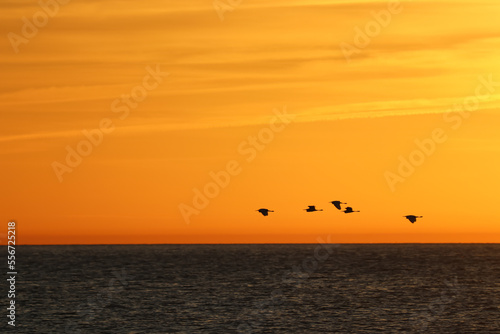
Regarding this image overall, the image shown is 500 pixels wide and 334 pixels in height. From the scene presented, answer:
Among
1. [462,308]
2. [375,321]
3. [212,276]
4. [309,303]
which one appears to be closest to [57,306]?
[309,303]

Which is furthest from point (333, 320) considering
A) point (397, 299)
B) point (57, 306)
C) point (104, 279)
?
point (104, 279)

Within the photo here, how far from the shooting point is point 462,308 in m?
110

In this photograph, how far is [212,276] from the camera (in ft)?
570

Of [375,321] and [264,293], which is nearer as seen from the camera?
[375,321]

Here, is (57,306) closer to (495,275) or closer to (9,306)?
(9,306)

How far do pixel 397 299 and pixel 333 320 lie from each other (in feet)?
84.3

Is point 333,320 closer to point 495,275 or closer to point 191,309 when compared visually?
point 191,309

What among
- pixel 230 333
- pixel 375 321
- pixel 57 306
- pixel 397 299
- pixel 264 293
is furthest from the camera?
pixel 264 293

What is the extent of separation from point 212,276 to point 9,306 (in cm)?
6997

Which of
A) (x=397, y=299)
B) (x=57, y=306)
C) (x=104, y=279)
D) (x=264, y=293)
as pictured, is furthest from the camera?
(x=104, y=279)

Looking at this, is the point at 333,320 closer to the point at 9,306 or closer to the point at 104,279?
the point at 9,306

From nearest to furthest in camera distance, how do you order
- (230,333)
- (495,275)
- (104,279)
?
1. (230,333)
2. (104,279)
3. (495,275)

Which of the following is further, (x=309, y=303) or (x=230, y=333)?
(x=309, y=303)

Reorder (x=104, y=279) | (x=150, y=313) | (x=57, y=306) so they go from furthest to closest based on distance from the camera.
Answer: (x=104, y=279)
(x=57, y=306)
(x=150, y=313)
